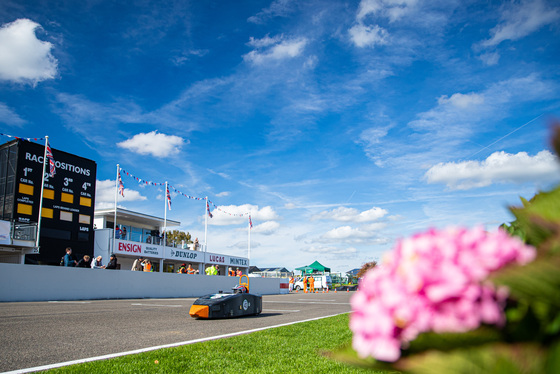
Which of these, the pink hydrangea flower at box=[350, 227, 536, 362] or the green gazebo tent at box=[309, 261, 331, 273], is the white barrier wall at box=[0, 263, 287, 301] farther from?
the green gazebo tent at box=[309, 261, 331, 273]

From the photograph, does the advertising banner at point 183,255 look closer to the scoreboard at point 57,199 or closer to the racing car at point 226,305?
the scoreboard at point 57,199

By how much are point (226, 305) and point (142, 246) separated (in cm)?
2703

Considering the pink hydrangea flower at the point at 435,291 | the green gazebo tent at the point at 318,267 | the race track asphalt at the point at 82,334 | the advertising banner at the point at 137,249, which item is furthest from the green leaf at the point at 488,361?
the green gazebo tent at the point at 318,267

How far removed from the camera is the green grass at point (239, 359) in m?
4.21

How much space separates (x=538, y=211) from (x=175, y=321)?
9.28 meters

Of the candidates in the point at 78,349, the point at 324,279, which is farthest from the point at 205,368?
the point at 324,279

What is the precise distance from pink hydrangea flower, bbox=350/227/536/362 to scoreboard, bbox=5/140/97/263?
2789cm

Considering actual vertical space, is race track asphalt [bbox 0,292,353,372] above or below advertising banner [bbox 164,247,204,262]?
below

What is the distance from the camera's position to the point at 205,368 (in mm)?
4312

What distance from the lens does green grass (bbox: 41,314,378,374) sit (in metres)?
4.21

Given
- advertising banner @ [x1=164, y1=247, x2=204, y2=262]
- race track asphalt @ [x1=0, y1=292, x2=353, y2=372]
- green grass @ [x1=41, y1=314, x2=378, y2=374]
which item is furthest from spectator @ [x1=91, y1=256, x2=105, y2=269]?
advertising banner @ [x1=164, y1=247, x2=204, y2=262]

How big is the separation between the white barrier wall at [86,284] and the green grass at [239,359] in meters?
12.5

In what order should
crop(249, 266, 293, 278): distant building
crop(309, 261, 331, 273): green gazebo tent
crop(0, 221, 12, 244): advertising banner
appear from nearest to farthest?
crop(0, 221, 12, 244): advertising banner
crop(309, 261, 331, 273): green gazebo tent
crop(249, 266, 293, 278): distant building

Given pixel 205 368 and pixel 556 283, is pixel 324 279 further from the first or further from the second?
pixel 556 283
